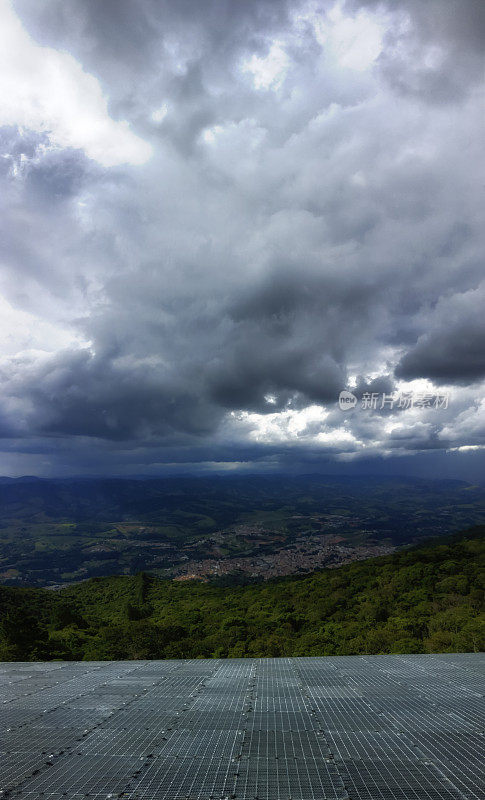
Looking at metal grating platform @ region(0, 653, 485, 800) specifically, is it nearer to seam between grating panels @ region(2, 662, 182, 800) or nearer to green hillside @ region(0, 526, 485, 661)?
seam between grating panels @ region(2, 662, 182, 800)

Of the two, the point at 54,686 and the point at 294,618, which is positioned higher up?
the point at 54,686

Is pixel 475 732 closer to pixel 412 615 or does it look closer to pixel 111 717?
pixel 111 717

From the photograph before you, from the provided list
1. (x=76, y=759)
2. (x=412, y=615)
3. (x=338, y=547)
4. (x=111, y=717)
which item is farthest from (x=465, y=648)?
(x=338, y=547)

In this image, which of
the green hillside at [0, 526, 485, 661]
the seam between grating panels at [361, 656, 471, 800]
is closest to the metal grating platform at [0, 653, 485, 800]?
the seam between grating panels at [361, 656, 471, 800]

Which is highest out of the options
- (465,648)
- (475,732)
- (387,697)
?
(475,732)

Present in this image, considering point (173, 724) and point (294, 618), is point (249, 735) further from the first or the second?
point (294, 618)

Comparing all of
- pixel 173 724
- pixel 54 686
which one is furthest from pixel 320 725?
pixel 54 686
